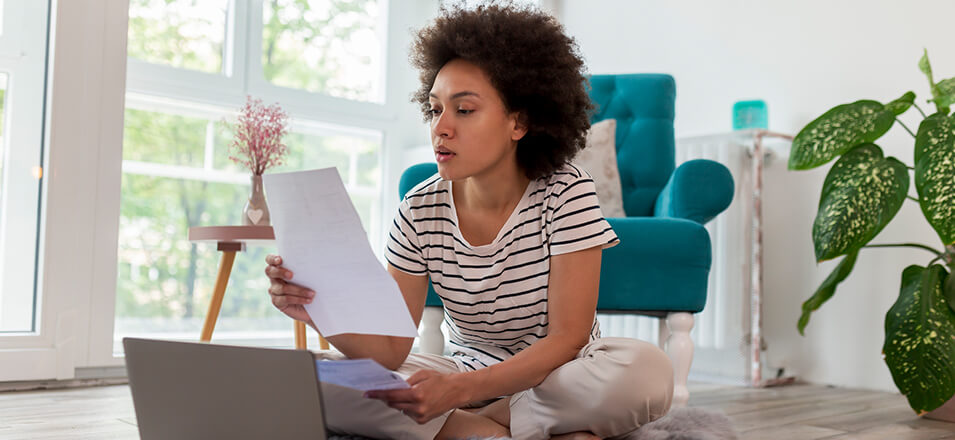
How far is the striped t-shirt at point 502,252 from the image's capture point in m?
1.19

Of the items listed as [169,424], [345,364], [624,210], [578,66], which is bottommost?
[169,424]

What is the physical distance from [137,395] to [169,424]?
0.19 feet

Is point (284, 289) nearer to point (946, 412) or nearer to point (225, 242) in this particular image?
point (225, 242)

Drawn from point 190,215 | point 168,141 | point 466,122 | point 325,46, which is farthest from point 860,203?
point 190,215

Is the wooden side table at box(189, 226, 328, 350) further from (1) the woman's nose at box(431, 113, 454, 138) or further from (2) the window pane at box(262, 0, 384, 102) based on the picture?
(2) the window pane at box(262, 0, 384, 102)

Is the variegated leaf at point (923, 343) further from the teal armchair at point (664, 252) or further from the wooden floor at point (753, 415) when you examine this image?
the teal armchair at point (664, 252)

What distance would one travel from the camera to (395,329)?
93 cm

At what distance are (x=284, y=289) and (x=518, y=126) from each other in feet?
1.46

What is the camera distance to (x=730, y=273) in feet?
8.73

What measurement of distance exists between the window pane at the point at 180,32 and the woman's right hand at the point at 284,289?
6.22 feet

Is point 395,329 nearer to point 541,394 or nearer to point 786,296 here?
point 541,394

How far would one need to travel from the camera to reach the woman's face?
1.14 metres

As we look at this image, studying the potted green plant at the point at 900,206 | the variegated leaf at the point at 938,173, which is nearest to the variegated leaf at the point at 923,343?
the potted green plant at the point at 900,206

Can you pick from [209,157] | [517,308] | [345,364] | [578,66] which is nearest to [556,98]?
[578,66]
